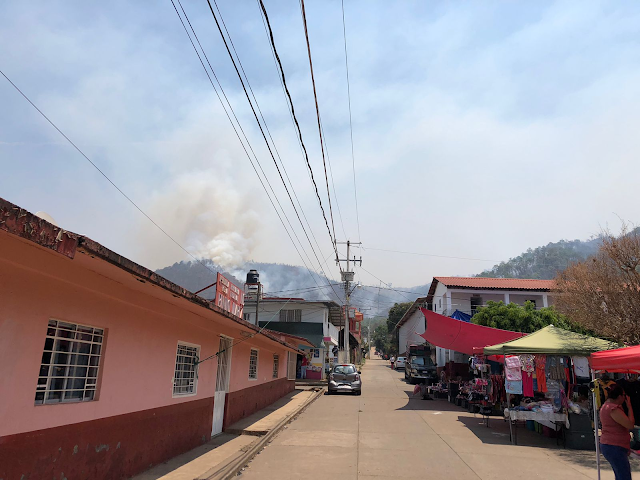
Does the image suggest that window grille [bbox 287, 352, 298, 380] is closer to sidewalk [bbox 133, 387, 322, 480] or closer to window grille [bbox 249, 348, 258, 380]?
window grille [bbox 249, 348, 258, 380]

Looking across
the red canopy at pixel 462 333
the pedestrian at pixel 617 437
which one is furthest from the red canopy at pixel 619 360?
the red canopy at pixel 462 333

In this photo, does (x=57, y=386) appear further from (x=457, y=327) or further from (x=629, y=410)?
(x=457, y=327)

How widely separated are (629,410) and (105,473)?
6966 mm

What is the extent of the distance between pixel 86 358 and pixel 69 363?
33 centimetres

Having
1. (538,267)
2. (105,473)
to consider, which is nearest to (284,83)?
(105,473)

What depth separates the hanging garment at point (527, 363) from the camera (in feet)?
37.0

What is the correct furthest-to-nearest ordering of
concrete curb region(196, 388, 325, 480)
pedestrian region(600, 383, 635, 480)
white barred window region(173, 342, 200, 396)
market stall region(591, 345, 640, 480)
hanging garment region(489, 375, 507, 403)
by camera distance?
hanging garment region(489, 375, 507, 403)
white barred window region(173, 342, 200, 396)
concrete curb region(196, 388, 325, 480)
market stall region(591, 345, 640, 480)
pedestrian region(600, 383, 635, 480)

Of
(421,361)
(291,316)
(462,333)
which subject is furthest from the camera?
(291,316)

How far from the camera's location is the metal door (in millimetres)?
10172

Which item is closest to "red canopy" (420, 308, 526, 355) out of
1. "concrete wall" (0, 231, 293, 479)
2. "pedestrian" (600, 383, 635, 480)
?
Result: "pedestrian" (600, 383, 635, 480)

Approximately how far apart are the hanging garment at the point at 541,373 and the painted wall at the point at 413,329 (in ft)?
71.1

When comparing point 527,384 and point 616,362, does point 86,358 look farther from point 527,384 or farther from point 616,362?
point 527,384

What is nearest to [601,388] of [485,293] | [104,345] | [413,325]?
[104,345]

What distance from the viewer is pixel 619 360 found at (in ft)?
21.5
